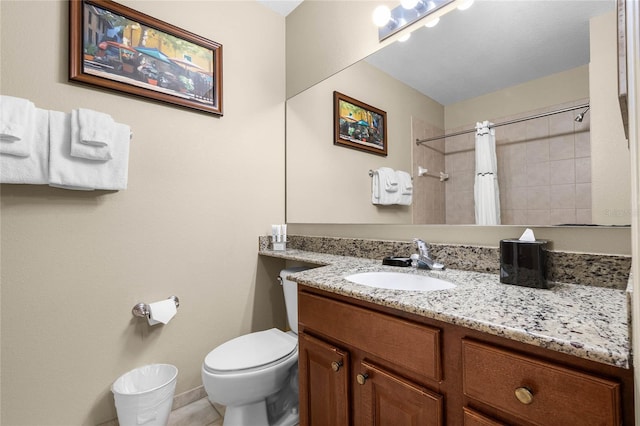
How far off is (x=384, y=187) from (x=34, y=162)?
5.25ft

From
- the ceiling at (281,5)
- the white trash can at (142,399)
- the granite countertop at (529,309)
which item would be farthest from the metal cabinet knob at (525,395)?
the ceiling at (281,5)

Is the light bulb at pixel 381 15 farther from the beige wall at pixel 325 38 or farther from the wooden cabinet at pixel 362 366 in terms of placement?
the wooden cabinet at pixel 362 366

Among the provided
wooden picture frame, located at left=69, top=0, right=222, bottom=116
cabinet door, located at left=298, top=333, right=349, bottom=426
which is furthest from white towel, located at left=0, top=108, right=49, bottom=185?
cabinet door, located at left=298, top=333, right=349, bottom=426

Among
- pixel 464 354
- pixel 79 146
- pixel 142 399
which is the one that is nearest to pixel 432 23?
pixel 464 354

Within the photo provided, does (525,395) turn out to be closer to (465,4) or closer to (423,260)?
(423,260)

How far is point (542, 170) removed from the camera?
1.05m

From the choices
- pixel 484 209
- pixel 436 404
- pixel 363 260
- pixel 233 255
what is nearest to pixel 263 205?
pixel 233 255

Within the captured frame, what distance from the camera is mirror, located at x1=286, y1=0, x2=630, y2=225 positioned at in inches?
37.9

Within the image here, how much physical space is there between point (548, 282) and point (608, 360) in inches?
21.8

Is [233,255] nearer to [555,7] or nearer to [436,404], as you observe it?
[436,404]

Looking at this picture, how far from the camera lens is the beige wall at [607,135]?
36.0 inches

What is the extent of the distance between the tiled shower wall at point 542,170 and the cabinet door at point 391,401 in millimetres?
755

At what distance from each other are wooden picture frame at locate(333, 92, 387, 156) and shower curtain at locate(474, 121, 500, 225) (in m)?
0.50

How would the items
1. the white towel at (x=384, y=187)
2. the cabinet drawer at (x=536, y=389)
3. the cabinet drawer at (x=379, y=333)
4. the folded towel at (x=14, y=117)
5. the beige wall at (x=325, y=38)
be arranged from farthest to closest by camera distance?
the beige wall at (x=325, y=38) → the white towel at (x=384, y=187) → the folded towel at (x=14, y=117) → the cabinet drawer at (x=379, y=333) → the cabinet drawer at (x=536, y=389)
